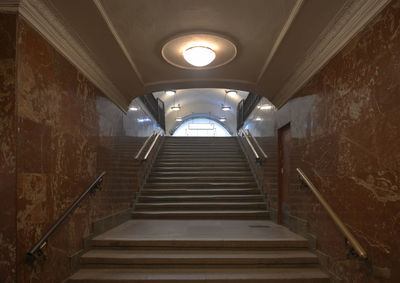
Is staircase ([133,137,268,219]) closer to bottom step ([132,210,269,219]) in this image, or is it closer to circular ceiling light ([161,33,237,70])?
bottom step ([132,210,269,219])

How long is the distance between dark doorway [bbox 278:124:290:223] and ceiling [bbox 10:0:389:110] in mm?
1085

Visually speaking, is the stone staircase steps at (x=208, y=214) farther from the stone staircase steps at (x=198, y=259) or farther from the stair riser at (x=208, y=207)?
the stone staircase steps at (x=198, y=259)

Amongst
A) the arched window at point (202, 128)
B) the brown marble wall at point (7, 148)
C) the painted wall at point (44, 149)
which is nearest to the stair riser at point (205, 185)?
the painted wall at point (44, 149)

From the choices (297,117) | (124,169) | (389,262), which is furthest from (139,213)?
(389,262)

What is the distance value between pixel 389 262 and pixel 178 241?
2.64 m

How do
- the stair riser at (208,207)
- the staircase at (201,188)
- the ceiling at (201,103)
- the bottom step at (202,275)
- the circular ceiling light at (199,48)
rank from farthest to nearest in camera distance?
the ceiling at (201,103) < the stair riser at (208,207) < the staircase at (201,188) < the circular ceiling light at (199,48) < the bottom step at (202,275)

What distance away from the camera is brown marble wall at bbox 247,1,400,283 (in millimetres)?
A: 2285

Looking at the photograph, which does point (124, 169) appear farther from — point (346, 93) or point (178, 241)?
point (346, 93)

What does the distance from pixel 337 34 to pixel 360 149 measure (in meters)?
1.32

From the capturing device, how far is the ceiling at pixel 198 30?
2848 millimetres

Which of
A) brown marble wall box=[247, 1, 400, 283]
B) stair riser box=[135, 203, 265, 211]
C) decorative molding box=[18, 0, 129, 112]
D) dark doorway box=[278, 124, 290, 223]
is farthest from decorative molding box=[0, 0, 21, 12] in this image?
stair riser box=[135, 203, 265, 211]

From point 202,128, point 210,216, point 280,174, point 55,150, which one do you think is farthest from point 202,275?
point 202,128

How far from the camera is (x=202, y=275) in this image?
3.56 m

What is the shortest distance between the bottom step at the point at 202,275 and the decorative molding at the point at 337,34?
260 cm
